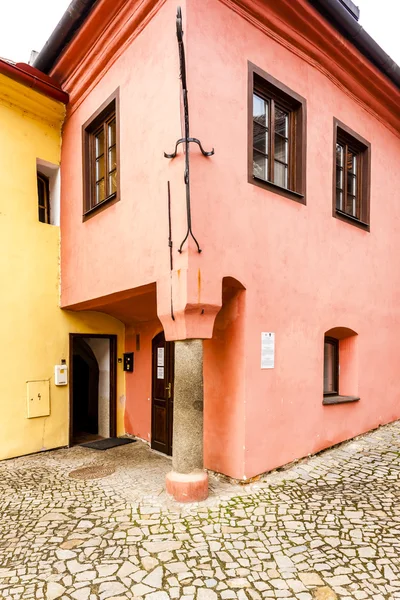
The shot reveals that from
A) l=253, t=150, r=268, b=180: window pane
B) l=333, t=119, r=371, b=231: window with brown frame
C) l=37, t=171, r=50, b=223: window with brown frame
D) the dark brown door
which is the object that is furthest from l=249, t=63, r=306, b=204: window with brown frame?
l=37, t=171, r=50, b=223: window with brown frame

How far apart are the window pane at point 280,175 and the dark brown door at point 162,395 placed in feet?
10.4

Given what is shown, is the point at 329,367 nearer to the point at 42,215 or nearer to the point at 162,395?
the point at 162,395

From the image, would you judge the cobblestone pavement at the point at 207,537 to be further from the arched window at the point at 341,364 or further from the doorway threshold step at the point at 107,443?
the arched window at the point at 341,364

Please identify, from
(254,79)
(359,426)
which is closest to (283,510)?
(359,426)

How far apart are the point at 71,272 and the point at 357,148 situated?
577 cm

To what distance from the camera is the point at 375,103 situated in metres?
7.80

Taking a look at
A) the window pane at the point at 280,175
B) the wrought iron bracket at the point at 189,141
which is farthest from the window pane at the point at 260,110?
the wrought iron bracket at the point at 189,141

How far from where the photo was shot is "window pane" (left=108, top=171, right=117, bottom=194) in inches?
250

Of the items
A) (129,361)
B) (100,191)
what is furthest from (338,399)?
A: (100,191)

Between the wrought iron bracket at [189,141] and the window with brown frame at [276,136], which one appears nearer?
the wrought iron bracket at [189,141]

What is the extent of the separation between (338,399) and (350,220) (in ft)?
10.2

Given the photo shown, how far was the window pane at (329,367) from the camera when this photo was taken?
7312 millimetres

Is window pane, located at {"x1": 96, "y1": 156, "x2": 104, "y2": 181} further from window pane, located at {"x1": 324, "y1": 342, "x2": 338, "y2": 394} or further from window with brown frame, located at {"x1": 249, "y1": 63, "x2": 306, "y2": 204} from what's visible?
window pane, located at {"x1": 324, "y1": 342, "x2": 338, "y2": 394}

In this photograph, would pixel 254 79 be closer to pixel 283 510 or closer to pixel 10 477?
pixel 283 510
